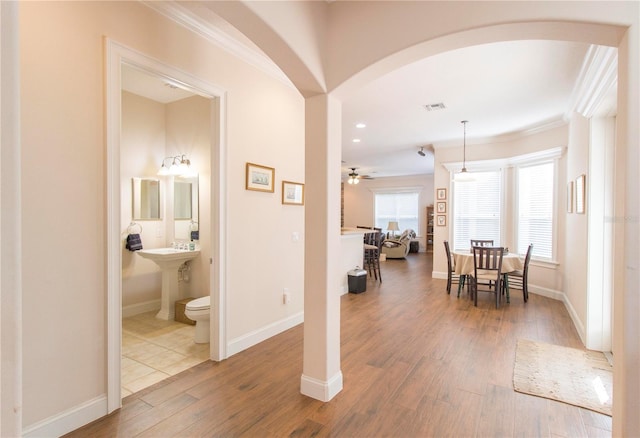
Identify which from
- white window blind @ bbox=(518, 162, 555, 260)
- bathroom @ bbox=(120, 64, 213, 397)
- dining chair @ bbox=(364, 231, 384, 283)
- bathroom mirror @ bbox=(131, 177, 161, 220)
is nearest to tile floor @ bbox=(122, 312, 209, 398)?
bathroom @ bbox=(120, 64, 213, 397)

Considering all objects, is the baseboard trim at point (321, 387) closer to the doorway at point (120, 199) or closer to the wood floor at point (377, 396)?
the wood floor at point (377, 396)

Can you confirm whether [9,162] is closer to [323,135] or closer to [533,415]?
[323,135]

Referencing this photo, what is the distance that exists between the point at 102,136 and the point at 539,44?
3.61 meters

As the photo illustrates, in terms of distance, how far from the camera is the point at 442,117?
16.2 feet

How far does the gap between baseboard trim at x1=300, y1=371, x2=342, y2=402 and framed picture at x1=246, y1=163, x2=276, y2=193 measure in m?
1.81

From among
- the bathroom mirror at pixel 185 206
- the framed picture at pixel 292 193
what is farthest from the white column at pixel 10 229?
the bathroom mirror at pixel 185 206

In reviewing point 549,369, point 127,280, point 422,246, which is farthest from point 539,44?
point 422,246

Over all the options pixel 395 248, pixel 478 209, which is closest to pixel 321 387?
pixel 478 209

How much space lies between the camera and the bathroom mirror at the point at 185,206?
14.0 ft

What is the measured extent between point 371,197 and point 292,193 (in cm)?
915

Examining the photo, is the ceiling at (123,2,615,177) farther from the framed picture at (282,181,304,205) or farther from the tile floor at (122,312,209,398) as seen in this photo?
the tile floor at (122,312,209,398)

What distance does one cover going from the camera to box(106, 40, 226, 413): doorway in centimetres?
211

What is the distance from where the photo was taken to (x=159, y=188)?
14.5 feet

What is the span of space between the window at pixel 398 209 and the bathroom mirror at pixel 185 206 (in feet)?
29.3
